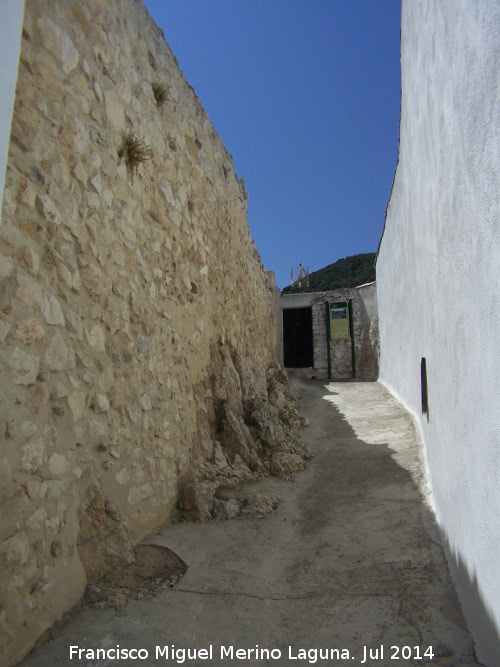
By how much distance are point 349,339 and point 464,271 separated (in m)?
12.2

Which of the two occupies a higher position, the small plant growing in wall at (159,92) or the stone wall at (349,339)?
the small plant growing in wall at (159,92)

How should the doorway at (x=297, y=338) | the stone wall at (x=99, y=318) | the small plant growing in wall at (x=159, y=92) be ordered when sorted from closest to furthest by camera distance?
the stone wall at (x=99, y=318) < the small plant growing in wall at (x=159, y=92) < the doorway at (x=297, y=338)

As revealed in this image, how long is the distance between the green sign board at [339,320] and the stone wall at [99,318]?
970 cm

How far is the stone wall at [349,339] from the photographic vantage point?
13641 mm

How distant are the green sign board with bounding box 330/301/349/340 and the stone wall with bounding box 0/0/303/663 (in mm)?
9703

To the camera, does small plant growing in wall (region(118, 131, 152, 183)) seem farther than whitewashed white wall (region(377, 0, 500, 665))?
Yes

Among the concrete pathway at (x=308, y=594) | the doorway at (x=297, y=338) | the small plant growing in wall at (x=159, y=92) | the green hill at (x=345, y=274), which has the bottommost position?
the concrete pathway at (x=308, y=594)

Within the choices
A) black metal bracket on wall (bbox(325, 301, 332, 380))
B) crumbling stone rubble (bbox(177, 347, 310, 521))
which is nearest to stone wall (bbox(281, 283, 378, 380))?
black metal bracket on wall (bbox(325, 301, 332, 380))

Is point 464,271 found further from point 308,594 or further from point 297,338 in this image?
point 297,338

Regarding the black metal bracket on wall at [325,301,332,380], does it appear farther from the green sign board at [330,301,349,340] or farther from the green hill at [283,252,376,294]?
the green hill at [283,252,376,294]

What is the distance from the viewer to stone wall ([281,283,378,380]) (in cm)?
1364

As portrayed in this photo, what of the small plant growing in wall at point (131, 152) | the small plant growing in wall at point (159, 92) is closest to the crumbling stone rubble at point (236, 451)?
the small plant growing in wall at point (131, 152)

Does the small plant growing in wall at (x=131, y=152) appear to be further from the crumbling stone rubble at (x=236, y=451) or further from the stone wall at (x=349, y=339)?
the stone wall at (x=349, y=339)

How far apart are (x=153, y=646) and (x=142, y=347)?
1.84 m
